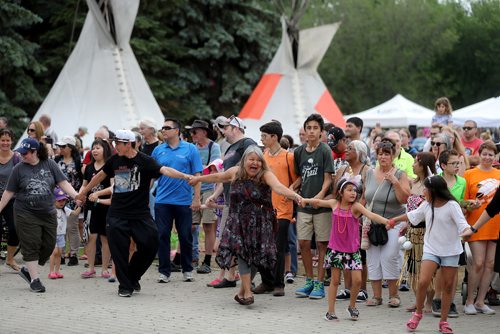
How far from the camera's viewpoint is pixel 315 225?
1110cm

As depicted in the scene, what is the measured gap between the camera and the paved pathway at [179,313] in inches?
360

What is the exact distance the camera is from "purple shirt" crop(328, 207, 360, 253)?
986 centimetres

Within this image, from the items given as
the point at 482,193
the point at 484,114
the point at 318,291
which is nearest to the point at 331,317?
the point at 318,291

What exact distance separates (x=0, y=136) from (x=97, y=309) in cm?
410

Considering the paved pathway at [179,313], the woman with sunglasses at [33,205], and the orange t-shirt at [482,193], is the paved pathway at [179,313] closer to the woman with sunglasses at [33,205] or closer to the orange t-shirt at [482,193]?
the woman with sunglasses at [33,205]

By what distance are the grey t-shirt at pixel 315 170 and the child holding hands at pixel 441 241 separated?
192cm

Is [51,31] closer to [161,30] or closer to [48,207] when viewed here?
[161,30]

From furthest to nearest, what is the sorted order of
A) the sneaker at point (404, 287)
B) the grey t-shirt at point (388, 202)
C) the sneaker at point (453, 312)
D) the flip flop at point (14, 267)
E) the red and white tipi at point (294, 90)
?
the red and white tipi at point (294, 90) < the flip flop at point (14, 267) < the sneaker at point (404, 287) < the grey t-shirt at point (388, 202) < the sneaker at point (453, 312)

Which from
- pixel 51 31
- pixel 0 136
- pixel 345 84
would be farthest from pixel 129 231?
pixel 345 84

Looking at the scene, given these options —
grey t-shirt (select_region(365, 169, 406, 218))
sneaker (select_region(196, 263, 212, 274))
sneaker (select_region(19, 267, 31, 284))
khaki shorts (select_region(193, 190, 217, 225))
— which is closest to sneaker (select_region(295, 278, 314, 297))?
grey t-shirt (select_region(365, 169, 406, 218))

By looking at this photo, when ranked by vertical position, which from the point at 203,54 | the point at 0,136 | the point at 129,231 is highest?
the point at 203,54

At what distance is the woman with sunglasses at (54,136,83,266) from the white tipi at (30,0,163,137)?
9.00 m

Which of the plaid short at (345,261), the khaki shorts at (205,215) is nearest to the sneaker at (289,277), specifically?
the khaki shorts at (205,215)

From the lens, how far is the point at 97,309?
10.2 metres
